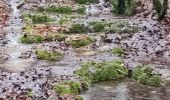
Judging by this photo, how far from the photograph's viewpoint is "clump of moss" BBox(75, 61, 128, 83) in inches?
664

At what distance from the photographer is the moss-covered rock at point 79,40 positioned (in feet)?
73.5

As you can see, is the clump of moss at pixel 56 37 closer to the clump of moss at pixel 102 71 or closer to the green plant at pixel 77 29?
the green plant at pixel 77 29

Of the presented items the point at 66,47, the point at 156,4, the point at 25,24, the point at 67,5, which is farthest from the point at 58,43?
the point at 67,5

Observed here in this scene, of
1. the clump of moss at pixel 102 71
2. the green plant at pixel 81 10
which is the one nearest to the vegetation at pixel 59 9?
the green plant at pixel 81 10

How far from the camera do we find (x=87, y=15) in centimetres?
3212

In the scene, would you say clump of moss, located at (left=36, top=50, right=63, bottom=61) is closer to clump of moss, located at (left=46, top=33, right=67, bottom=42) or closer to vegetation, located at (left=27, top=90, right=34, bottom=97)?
clump of moss, located at (left=46, top=33, right=67, bottom=42)

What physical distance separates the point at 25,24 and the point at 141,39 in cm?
767

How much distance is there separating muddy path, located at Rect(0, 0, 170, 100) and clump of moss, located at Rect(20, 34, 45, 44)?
35 centimetres

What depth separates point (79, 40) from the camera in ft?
74.7

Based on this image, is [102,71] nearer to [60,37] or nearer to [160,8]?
[60,37]

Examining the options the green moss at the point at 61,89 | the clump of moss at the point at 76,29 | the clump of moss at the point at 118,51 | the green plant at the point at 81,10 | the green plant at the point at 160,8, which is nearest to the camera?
the green moss at the point at 61,89

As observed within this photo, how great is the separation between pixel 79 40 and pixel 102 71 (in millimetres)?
5837

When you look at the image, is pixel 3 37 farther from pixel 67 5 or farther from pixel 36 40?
pixel 67 5

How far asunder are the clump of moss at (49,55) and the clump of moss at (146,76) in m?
3.85
